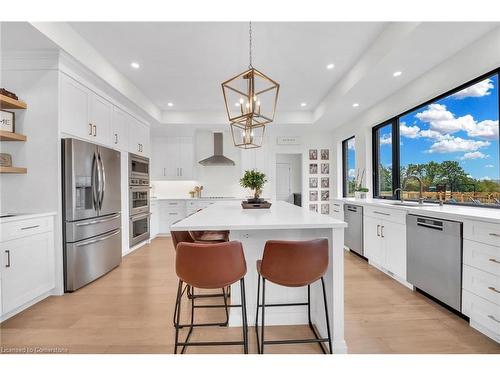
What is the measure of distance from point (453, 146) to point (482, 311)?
1895mm

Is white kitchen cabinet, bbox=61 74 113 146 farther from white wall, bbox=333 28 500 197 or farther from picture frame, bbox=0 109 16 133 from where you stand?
white wall, bbox=333 28 500 197

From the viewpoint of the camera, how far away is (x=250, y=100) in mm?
2125

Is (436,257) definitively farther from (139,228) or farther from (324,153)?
(139,228)

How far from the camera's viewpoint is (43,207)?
8.86ft

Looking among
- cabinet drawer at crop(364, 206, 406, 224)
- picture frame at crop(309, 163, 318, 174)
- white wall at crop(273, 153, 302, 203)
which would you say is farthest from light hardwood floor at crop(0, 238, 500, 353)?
white wall at crop(273, 153, 302, 203)

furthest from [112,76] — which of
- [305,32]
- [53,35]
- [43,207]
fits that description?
[305,32]

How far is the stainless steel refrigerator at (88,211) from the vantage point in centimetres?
275

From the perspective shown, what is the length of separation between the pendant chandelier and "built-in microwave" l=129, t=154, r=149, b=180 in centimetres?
184

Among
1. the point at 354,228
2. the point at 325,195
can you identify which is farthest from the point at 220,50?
the point at 325,195

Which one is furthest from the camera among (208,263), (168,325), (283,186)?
(283,186)

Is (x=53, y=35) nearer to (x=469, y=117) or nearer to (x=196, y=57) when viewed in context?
(x=196, y=57)

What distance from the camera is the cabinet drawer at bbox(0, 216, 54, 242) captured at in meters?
2.12

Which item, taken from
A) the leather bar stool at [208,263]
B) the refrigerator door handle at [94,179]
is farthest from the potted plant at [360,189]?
the refrigerator door handle at [94,179]

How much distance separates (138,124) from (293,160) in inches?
186
